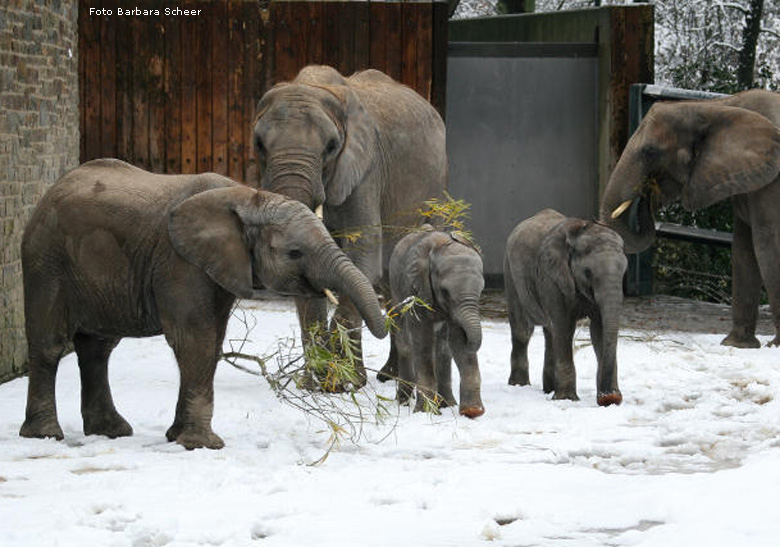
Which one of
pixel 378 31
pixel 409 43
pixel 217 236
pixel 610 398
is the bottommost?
pixel 610 398

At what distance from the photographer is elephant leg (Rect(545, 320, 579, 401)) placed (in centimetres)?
1005

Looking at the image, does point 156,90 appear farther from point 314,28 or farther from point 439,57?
point 439,57

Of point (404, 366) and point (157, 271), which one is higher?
point (157, 271)

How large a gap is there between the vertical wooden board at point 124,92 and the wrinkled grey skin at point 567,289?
653cm

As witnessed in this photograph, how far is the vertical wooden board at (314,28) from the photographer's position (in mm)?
15953

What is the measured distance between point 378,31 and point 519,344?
19.6 ft

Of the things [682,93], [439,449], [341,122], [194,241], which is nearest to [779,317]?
[682,93]

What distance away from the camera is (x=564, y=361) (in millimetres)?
10055

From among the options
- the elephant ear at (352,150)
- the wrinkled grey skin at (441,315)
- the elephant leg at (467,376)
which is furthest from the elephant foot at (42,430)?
the elephant ear at (352,150)

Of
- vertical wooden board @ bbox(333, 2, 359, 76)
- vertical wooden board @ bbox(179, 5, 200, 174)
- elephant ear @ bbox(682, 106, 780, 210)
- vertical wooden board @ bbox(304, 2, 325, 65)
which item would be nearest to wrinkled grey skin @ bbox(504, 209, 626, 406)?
elephant ear @ bbox(682, 106, 780, 210)

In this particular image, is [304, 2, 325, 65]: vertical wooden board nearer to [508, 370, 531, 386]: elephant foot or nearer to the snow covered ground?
the snow covered ground

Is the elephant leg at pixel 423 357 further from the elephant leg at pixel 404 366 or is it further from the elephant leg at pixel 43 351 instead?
the elephant leg at pixel 43 351

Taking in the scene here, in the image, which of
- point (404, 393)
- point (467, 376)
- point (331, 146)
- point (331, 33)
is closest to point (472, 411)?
point (467, 376)

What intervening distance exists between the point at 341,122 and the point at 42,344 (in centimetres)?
283
